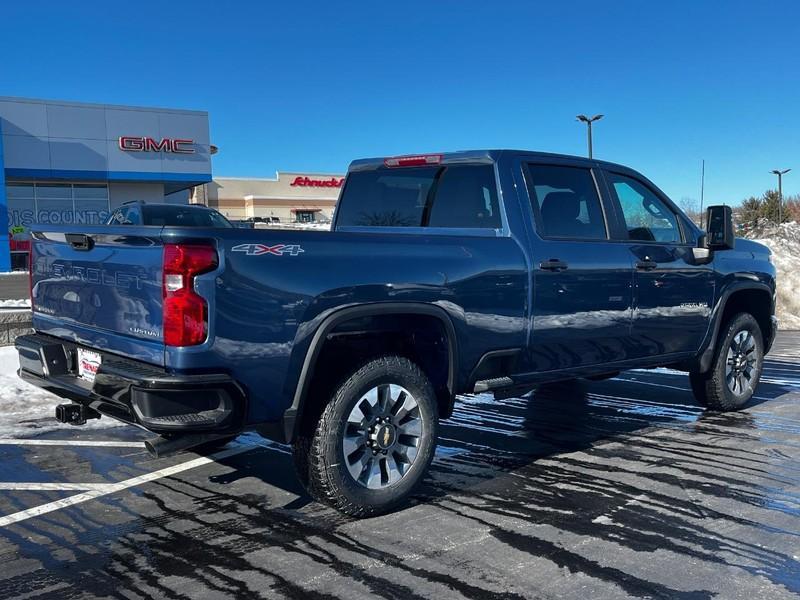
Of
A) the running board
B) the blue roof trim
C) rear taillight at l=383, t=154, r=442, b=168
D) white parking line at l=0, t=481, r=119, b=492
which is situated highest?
the blue roof trim

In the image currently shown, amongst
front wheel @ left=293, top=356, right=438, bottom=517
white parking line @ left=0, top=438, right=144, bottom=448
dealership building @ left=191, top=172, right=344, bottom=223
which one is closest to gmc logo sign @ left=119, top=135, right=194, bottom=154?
dealership building @ left=191, top=172, right=344, bottom=223

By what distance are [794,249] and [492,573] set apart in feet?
58.1

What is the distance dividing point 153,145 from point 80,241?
34.2 m

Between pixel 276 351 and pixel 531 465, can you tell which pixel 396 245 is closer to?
pixel 276 351

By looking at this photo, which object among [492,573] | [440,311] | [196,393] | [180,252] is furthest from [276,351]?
[492,573]

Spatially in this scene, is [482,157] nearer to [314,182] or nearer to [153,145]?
[153,145]

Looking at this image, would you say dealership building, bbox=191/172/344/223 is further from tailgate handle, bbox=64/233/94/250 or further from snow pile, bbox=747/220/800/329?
tailgate handle, bbox=64/233/94/250

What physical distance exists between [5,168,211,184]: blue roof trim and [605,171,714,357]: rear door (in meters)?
32.8

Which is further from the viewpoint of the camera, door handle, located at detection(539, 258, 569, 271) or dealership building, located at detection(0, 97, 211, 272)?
dealership building, located at detection(0, 97, 211, 272)

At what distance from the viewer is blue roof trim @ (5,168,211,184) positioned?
33156mm

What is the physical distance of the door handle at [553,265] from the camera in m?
4.85

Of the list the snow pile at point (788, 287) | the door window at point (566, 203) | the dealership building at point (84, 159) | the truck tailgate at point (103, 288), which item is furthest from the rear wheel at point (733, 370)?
the dealership building at point (84, 159)

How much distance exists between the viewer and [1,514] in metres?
4.20

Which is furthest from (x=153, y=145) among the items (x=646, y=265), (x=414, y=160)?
(x=646, y=265)
